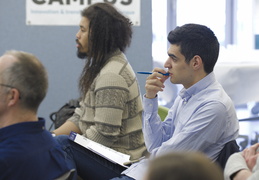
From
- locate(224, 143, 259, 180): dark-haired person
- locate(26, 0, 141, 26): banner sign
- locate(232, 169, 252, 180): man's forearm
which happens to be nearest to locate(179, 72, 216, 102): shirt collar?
locate(224, 143, 259, 180): dark-haired person

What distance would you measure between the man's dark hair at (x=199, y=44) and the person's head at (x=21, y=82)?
0.77 meters

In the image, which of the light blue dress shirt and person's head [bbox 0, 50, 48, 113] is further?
the light blue dress shirt

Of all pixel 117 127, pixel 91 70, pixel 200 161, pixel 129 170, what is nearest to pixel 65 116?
pixel 91 70

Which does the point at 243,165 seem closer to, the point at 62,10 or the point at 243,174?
the point at 243,174

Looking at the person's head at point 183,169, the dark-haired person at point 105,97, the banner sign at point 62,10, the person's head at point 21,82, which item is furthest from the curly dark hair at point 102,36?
the person's head at point 183,169

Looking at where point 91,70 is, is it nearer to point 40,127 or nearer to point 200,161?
point 40,127

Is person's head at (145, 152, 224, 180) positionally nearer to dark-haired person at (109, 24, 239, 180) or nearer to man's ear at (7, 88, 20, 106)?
man's ear at (7, 88, 20, 106)

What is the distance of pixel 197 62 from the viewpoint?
7.09ft

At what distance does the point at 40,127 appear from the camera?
1612mm

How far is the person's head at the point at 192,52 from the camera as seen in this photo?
2160 millimetres

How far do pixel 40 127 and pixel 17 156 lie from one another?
0.15 meters

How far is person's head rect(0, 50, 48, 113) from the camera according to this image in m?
1.62

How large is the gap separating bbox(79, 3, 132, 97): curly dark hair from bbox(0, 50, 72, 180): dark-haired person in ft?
3.72

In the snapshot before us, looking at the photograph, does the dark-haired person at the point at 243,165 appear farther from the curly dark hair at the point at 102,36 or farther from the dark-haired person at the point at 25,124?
the curly dark hair at the point at 102,36
